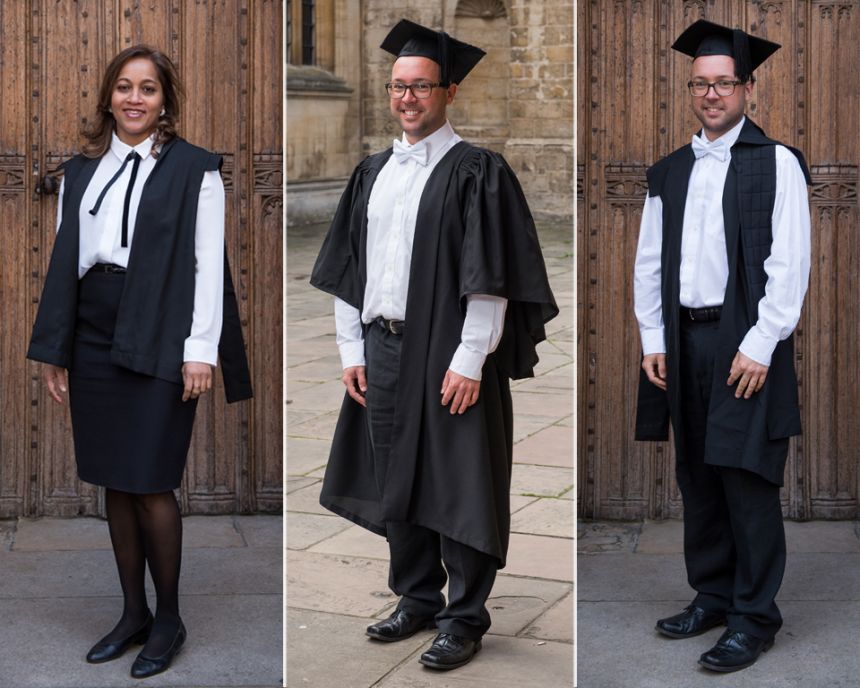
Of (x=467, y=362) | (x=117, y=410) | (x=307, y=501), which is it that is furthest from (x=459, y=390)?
(x=117, y=410)

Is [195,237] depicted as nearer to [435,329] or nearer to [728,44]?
[435,329]

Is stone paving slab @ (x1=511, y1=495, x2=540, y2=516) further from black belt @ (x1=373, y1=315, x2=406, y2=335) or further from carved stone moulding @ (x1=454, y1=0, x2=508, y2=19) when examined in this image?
carved stone moulding @ (x1=454, y1=0, x2=508, y2=19)

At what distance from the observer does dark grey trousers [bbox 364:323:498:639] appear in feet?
12.6

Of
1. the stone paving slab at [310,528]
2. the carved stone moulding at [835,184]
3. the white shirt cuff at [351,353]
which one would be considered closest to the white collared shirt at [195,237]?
the white shirt cuff at [351,353]

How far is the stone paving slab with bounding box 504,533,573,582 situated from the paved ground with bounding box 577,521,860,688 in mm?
306

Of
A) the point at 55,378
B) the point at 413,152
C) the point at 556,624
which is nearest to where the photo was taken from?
the point at 556,624

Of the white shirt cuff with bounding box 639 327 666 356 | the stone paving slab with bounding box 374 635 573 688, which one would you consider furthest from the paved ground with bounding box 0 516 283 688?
the white shirt cuff with bounding box 639 327 666 356

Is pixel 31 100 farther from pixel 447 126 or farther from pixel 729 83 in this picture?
pixel 729 83

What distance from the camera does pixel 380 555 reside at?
4250mm

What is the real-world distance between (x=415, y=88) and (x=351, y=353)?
2.66ft

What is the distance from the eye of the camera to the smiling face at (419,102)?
3.48 metres

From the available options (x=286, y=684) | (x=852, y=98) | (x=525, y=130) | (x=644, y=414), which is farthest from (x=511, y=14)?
(x=286, y=684)

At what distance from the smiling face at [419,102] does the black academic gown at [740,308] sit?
84cm

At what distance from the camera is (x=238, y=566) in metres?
4.90
